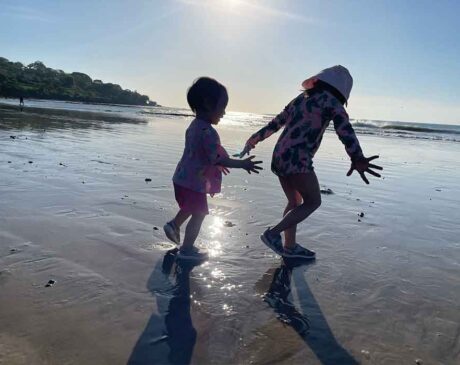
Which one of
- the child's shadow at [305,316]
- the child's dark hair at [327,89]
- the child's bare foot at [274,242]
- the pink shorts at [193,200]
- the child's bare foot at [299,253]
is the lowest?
the child's shadow at [305,316]

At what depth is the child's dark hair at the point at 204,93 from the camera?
150 inches

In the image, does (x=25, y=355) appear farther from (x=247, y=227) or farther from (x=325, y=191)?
(x=325, y=191)

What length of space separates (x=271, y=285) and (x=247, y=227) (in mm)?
1538

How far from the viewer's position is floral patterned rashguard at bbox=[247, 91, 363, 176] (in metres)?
3.84

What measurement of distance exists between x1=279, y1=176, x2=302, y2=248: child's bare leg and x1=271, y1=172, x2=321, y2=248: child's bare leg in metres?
0.09

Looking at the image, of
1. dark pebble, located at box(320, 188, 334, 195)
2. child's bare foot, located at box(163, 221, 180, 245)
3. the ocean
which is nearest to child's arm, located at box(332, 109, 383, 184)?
child's bare foot, located at box(163, 221, 180, 245)

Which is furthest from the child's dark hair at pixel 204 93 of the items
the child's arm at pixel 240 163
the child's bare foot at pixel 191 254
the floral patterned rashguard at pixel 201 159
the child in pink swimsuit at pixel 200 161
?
the child's bare foot at pixel 191 254

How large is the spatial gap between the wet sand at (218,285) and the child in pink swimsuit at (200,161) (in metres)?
0.28

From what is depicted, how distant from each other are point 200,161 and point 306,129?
1.04 m

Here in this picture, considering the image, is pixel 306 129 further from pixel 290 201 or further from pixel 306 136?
pixel 290 201

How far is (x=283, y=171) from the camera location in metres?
4.05

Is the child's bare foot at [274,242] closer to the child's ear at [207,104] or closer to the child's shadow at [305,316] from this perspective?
the child's shadow at [305,316]

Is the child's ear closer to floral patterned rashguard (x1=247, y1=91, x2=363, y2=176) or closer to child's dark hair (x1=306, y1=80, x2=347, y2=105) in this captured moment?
floral patterned rashguard (x1=247, y1=91, x2=363, y2=176)

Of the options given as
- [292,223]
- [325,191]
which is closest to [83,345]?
[292,223]
